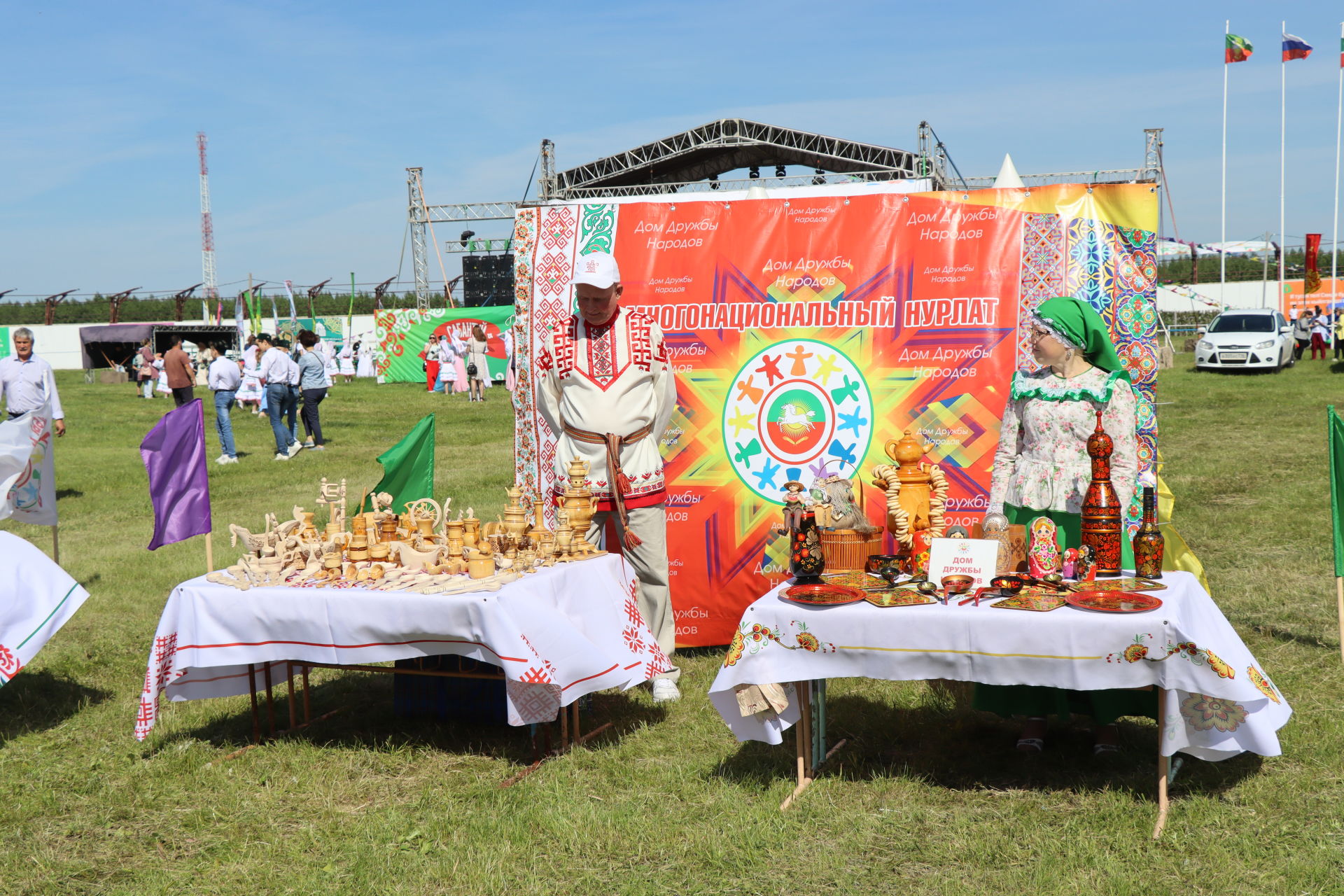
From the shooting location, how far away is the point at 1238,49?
3158 cm

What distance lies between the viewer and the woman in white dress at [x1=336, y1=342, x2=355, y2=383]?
1244 inches

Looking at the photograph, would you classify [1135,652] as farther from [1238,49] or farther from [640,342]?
[1238,49]

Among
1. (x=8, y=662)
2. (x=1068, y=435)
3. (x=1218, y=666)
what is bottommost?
(x=8, y=662)

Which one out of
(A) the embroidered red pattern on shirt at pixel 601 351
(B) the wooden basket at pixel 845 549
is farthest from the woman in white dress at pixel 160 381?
(B) the wooden basket at pixel 845 549

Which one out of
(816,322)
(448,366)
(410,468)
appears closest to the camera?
(816,322)

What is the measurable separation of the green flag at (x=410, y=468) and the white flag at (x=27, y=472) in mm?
2133

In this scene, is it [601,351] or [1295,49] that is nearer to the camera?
[601,351]

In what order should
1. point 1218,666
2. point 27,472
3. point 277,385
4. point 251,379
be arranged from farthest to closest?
point 251,379, point 277,385, point 27,472, point 1218,666

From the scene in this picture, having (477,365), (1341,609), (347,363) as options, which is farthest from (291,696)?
(347,363)

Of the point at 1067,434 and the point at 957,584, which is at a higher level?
the point at 1067,434

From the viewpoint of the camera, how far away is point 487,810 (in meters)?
3.95

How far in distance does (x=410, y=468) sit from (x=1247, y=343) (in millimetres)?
20706

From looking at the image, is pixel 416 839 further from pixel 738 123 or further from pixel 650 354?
pixel 738 123

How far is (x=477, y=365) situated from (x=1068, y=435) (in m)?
21.0
